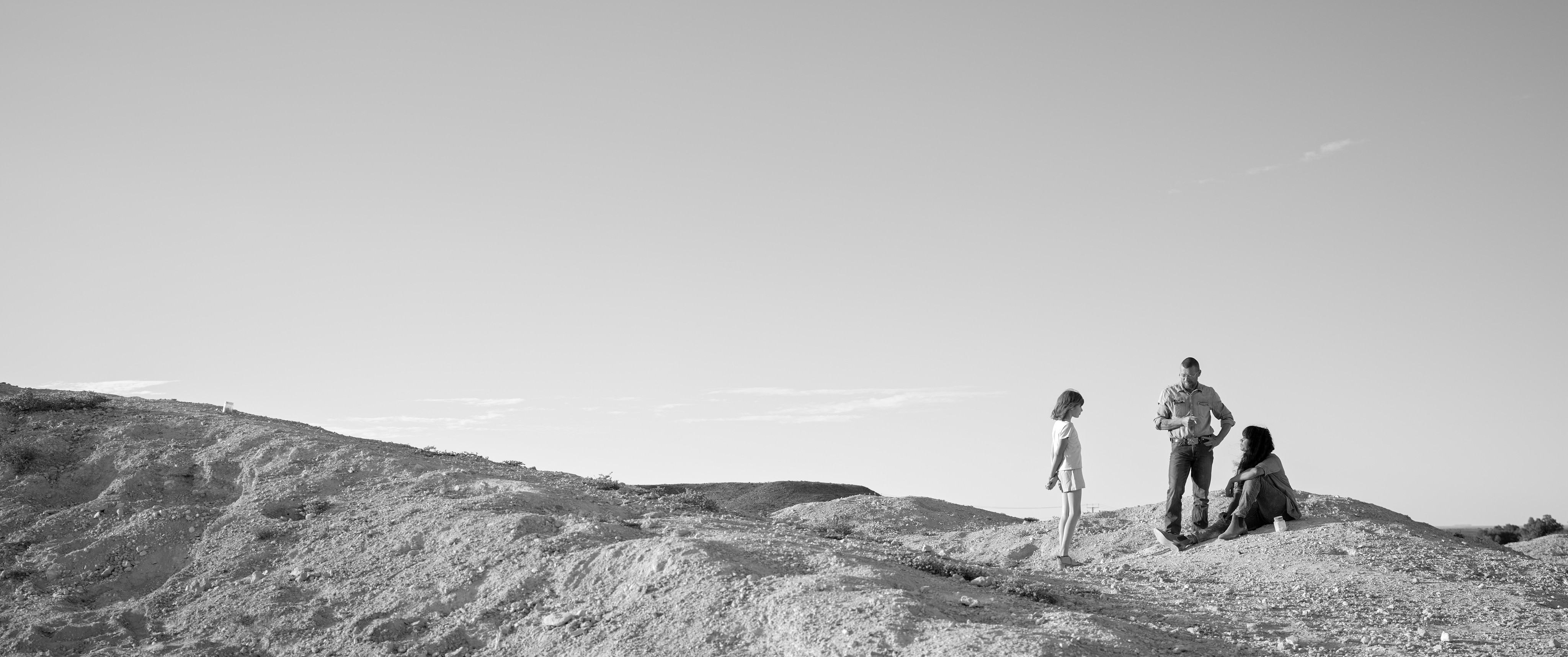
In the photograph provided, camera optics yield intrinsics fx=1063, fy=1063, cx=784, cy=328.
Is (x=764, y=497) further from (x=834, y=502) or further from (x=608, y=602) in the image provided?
(x=608, y=602)

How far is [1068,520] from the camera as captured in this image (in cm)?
1040

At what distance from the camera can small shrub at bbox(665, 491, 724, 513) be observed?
11.5 meters

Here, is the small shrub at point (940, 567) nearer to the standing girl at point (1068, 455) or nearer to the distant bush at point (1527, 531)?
the standing girl at point (1068, 455)

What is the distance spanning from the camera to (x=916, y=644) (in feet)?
20.8

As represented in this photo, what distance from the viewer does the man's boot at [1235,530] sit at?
1098 cm

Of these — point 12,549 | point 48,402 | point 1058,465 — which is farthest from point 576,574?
point 48,402

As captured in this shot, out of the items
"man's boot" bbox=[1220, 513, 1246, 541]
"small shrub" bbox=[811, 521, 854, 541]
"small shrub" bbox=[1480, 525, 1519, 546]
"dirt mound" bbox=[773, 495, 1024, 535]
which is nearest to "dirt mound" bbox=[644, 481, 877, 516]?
"dirt mound" bbox=[773, 495, 1024, 535]

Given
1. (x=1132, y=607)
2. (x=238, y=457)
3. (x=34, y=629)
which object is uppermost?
(x=238, y=457)

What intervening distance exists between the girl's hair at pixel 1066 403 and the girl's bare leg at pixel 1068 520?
29.5 inches

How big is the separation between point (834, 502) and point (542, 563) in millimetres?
10131

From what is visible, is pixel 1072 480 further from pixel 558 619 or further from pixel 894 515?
pixel 894 515

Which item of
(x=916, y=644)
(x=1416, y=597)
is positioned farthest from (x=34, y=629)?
(x=1416, y=597)

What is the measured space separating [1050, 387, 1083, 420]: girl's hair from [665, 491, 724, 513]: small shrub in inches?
150

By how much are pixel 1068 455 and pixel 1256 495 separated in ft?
8.61
